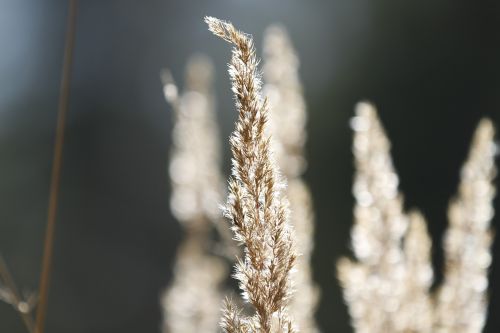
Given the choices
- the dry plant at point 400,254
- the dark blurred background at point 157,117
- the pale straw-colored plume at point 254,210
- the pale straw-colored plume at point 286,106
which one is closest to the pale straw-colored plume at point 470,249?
the dry plant at point 400,254

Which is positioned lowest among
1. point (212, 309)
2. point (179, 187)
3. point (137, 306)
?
point (212, 309)

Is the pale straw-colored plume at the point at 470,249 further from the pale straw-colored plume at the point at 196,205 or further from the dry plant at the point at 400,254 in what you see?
the pale straw-colored plume at the point at 196,205

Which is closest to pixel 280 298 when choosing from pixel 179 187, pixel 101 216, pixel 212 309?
pixel 212 309

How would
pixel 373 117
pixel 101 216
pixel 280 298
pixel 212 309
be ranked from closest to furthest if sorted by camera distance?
pixel 280 298
pixel 373 117
pixel 212 309
pixel 101 216

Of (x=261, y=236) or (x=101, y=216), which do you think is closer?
(x=261, y=236)

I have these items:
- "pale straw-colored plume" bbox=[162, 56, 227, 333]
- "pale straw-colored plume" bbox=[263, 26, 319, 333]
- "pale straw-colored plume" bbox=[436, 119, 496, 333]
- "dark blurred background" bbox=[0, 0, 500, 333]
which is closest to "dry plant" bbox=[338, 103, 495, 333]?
"pale straw-colored plume" bbox=[436, 119, 496, 333]

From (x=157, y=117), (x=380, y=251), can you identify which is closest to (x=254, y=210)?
(x=380, y=251)

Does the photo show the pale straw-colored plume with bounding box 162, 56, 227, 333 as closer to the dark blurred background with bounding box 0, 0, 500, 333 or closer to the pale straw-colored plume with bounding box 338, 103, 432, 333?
the pale straw-colored plume with bounding box 338, 103, 432, 333

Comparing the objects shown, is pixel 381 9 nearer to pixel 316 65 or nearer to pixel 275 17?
pixel 316 65
